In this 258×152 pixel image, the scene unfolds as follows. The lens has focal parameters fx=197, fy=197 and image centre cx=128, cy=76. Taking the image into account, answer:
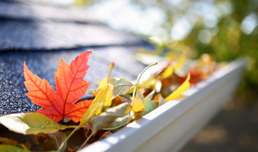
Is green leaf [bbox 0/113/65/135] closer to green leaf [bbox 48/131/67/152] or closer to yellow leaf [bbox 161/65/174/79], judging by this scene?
green leaf [bbox 48/131/67/152]

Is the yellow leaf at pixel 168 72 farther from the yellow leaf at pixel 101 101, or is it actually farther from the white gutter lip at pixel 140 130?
the yellow leaf at pixel 101 101

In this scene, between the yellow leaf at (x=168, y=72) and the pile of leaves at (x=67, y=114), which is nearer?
the pile of leaves at (x=67, y=114)

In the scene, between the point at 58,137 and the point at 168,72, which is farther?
the point at 168,72

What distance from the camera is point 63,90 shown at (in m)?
0.38

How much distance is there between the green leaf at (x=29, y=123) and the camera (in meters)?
0.30

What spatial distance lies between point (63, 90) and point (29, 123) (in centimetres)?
9

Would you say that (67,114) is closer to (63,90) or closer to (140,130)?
(63,90)

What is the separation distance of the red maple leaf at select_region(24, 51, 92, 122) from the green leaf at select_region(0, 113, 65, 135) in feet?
0.14

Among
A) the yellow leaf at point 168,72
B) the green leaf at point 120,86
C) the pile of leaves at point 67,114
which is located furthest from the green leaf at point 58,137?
the yellow leaf at point 168,72

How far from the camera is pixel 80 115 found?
Answer: 0.40m

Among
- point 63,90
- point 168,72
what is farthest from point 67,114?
point 168,72

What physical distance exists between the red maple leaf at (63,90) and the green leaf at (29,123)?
0.14ft

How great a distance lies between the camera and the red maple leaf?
37 cm

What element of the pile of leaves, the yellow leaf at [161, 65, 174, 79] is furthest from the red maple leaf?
the yellow leaf at [161, 65, 174, 79]
